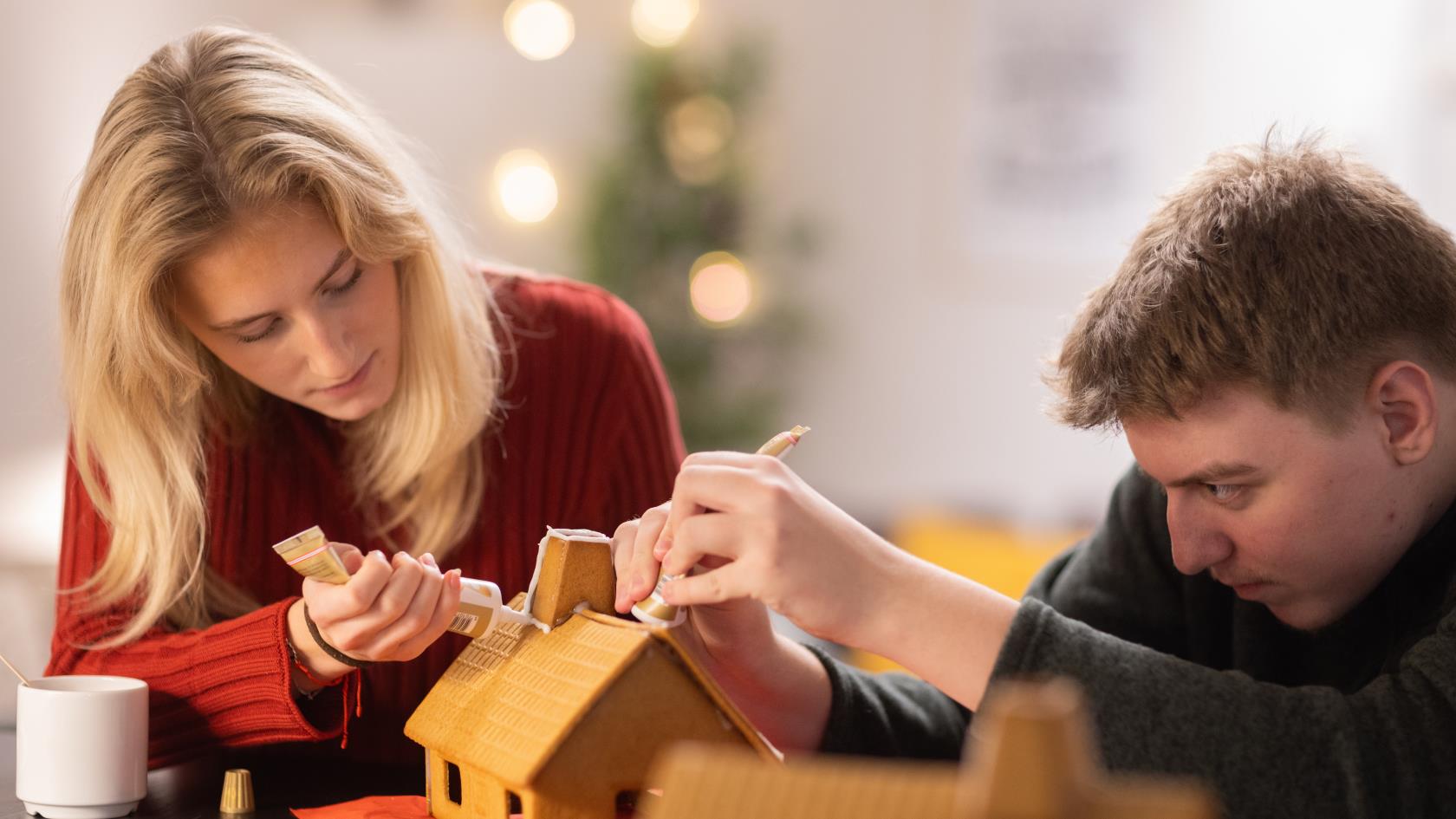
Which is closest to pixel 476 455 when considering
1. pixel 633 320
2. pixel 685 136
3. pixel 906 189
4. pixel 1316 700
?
pixel 633 320

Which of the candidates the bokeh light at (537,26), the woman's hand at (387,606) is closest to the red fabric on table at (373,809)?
the woman's hand at (387,606)

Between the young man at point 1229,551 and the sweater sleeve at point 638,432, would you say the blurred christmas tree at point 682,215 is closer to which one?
the sweater sleeve at point 638,432

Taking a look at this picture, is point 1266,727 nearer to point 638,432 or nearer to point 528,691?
point 528,691

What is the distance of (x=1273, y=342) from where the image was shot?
983mm

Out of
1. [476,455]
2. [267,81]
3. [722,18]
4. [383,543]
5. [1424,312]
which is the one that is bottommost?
[383,543]

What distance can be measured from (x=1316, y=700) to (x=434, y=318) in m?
0.90

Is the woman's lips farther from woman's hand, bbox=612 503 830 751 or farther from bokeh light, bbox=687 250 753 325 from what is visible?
bokeh light, bbox=687 250 753 325

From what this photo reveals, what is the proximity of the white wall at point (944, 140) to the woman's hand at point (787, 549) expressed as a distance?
3.22 m

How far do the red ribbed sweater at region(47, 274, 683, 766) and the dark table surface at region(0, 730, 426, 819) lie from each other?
30 millimetres

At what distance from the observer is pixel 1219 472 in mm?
997

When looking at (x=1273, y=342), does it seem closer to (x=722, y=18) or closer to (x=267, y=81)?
(x=267, y=81)

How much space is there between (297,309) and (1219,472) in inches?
Result: 32.0

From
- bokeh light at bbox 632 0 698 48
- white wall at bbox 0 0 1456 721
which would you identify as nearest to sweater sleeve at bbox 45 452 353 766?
white wall at bbox 0 0 1456 721

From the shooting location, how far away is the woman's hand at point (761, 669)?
1.12 metres
